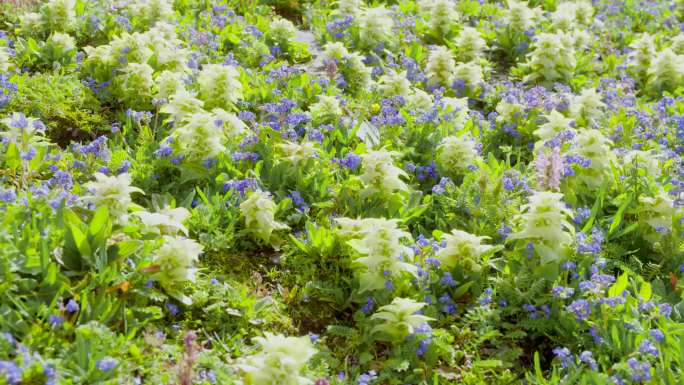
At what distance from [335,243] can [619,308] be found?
180 cm

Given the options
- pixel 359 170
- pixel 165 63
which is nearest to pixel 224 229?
pixel 359 170

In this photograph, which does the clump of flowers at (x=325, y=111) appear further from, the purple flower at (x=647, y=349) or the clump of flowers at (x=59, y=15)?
the purple flower at (x=647, y=349)

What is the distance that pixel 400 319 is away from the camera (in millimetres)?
4352

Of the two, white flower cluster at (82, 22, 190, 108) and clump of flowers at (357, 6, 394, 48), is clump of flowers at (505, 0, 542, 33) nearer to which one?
clump of flowers at (357, 6, 394, 48)

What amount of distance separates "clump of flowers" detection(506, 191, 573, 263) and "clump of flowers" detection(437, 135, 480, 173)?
1121mm

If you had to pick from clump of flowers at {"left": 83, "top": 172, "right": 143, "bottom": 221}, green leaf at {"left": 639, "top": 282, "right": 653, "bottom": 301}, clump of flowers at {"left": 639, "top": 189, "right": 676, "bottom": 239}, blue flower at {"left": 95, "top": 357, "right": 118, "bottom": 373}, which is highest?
clump of flowers at {"left": 83, "top": 172, "right": 143, "bottom": 221}

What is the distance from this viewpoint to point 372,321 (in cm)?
460

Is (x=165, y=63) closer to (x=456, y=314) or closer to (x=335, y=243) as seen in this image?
(x=335, y=243)

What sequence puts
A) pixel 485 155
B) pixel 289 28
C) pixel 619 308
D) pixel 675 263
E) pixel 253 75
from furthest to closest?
1. pixel 289 28
2. pixel 253 75
3. pixel 485 155
4. pixel 675 263
5. pixel 619 308

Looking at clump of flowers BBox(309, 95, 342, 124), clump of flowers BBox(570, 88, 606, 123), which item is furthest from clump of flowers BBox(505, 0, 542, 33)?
clump of flowers BBox(309, 95, 342, 124)

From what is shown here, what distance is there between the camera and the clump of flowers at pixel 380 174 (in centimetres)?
545

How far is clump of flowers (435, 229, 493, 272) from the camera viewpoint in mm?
4863

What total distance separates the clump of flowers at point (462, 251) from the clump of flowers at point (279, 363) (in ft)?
4.53

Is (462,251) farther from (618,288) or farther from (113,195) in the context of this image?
(113,195)
